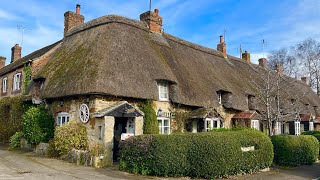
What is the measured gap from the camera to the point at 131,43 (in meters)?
19.4

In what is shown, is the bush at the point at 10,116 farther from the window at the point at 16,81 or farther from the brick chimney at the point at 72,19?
the brick chimney at the point at 72,19

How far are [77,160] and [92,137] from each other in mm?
1331

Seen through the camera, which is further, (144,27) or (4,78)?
(4,78)

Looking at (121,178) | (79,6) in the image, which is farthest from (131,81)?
(79,6)

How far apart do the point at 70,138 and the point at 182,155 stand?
20.9 ft

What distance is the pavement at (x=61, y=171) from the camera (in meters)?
11.6

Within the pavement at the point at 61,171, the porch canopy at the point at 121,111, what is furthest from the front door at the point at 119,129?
the pavement at the point at 61,171

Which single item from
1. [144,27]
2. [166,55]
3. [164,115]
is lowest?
[164,115]

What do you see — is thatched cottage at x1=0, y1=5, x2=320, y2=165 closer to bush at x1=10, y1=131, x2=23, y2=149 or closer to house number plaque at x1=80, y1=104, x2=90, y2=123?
house number plaque at x1=80, y1=104, x2=90, y2=123

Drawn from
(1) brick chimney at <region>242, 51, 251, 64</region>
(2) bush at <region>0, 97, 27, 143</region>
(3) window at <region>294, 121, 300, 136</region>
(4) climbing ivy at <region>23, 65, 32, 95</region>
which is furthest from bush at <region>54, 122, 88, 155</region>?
(1) brick chimney at <region>242, 51, 251, 64</region>

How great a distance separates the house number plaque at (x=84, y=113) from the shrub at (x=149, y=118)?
299 centimetres

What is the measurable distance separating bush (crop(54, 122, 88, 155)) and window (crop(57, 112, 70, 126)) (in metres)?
1.30

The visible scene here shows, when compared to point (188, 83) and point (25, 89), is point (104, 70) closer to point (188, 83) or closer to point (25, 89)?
point (188, 83)

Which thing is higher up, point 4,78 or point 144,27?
point 144,27
